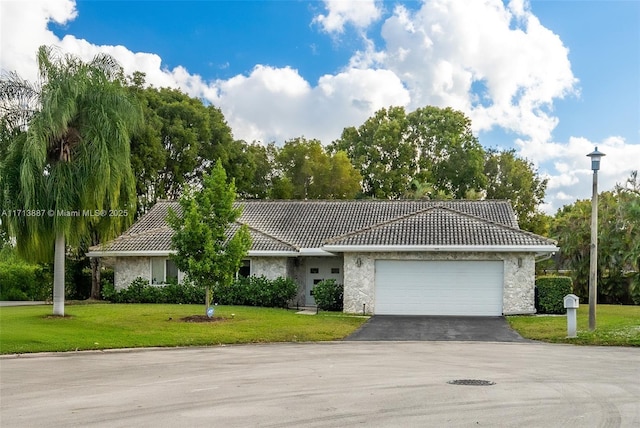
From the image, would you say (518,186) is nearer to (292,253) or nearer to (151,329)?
(292,253)

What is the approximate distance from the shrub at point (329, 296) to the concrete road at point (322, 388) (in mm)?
10536

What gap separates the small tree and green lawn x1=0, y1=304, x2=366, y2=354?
1560 millimetres

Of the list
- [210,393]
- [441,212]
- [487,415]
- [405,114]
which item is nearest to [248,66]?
[441,212]

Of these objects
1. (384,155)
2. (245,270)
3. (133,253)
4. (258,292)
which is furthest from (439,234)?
(384,155)

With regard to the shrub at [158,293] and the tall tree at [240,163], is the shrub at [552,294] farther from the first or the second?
the tall tree at [240,163]

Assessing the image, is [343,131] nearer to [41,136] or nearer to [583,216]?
[583,216]

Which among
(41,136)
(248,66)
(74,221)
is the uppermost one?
(248,66)

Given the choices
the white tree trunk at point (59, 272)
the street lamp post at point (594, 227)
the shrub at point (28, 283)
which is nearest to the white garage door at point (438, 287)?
the street lamp post at point (594, 227)

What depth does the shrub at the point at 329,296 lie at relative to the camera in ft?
89.4

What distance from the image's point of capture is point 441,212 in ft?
95.6

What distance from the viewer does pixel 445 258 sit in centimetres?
2597

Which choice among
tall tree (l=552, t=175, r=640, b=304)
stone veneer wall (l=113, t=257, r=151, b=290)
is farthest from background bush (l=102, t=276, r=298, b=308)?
tall tree (l=552, t=175, r=640, b=304)

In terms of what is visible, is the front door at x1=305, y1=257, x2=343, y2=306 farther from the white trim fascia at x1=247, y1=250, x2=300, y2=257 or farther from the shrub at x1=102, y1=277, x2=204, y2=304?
the shrub at x1=102, y1=277, x2=204, y2=304

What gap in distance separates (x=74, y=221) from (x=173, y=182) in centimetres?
2440
